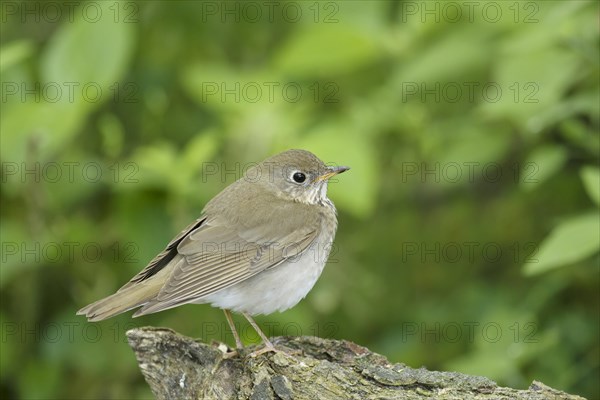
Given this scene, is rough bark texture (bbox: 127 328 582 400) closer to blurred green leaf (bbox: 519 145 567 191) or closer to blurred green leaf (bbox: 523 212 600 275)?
blurred green leaf (bbox: 523 212 600 275)

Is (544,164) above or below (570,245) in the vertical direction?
above

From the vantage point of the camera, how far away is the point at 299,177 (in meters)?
6.30

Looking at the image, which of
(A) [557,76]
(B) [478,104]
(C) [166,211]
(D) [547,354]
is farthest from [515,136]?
(C) [166,211]

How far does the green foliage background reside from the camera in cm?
694

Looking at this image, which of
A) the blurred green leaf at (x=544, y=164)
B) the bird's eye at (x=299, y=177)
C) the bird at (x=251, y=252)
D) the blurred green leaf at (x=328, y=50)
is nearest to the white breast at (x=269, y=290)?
the bird at (x=251, y=252)

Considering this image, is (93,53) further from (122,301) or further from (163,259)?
(122,301)

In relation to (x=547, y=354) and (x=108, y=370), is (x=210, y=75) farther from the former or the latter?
(x=547, y=354)

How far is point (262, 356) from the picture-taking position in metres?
5.14

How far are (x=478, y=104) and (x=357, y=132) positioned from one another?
1384mm

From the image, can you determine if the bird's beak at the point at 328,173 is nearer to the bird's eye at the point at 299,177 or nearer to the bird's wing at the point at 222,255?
the bird's eye at the point at 299,177

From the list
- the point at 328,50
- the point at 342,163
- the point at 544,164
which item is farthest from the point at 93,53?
the point at 544,164

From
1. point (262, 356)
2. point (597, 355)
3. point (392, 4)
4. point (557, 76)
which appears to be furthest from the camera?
point (392, 4)

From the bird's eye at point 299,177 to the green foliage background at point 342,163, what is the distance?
726mm

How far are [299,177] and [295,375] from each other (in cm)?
181
